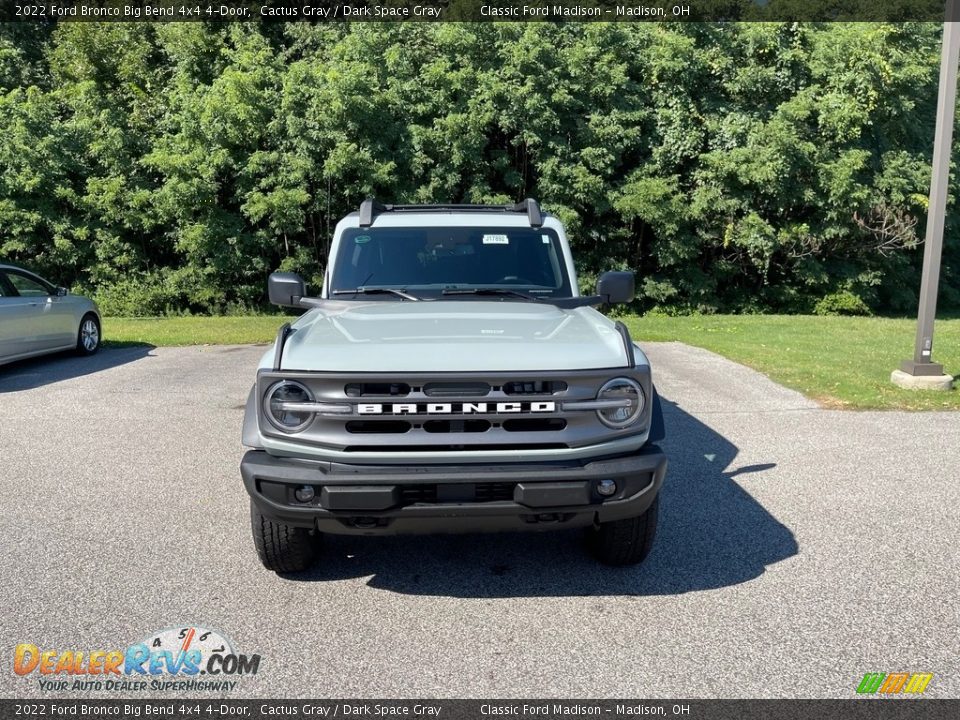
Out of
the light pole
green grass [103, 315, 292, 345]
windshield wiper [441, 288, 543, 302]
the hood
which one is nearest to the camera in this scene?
the hood

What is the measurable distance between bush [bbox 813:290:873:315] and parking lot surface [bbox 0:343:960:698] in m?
19.0

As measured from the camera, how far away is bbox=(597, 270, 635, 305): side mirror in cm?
514

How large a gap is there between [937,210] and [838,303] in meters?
16.8

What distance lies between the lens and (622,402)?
12.2 feet

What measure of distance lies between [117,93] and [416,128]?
10.6m

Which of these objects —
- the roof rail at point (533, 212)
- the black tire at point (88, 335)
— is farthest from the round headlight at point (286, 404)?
the black tire at point (88, 335)

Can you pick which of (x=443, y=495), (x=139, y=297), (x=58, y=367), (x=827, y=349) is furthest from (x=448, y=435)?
(x=139, y=297)

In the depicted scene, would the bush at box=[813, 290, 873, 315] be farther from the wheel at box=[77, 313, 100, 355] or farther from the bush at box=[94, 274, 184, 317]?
the wheel at box=[77, 313, 100, 355]

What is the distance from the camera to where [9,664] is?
3.35m

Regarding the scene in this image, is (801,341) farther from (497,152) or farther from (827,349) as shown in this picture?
(497,152)

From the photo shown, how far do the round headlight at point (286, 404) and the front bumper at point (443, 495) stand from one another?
0.16 m

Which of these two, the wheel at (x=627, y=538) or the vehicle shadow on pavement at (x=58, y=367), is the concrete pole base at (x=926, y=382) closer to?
the wheel at (x=627, y=538)

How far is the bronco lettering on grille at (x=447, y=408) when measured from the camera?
11.7ft

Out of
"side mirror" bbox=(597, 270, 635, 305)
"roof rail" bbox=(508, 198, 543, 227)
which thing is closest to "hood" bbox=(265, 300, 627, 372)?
"side mirror" bbox=(597, 270, 635, 305)
